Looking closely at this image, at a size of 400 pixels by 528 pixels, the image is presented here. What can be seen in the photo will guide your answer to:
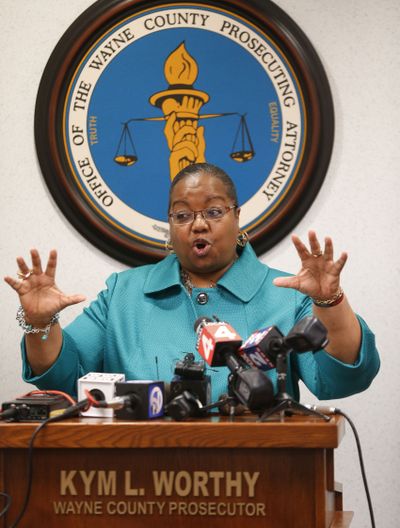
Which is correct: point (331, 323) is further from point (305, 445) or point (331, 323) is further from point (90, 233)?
point (90, 233)

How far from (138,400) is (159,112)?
1.81m

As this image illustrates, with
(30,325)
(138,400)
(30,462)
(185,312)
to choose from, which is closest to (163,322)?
(185,312)

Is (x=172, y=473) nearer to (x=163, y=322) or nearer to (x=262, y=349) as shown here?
(x=262, y=349)

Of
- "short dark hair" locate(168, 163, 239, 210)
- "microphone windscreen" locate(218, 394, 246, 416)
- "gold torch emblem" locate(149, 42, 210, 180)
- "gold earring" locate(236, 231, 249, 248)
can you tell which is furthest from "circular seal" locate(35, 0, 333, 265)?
"microphone windscreen" locate(218, 394, 246, 416)

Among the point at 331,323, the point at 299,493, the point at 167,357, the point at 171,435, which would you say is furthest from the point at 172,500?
the point at 167,357

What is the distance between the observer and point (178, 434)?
4.77 feet

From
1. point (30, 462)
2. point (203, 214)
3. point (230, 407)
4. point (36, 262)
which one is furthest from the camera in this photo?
point (203, 214)

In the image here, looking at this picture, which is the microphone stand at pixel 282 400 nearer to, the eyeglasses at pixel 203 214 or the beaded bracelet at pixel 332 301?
the beaded bracelet at pixel 332 301

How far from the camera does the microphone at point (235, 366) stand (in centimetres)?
143

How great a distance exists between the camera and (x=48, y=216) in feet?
10.2

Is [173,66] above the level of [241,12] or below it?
below

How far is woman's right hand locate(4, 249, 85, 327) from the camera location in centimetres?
188

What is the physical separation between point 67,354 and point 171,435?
785 millimetres

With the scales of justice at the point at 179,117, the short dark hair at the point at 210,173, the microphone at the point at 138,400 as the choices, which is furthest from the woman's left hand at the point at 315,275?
the scales of justice at the point at 179,117
